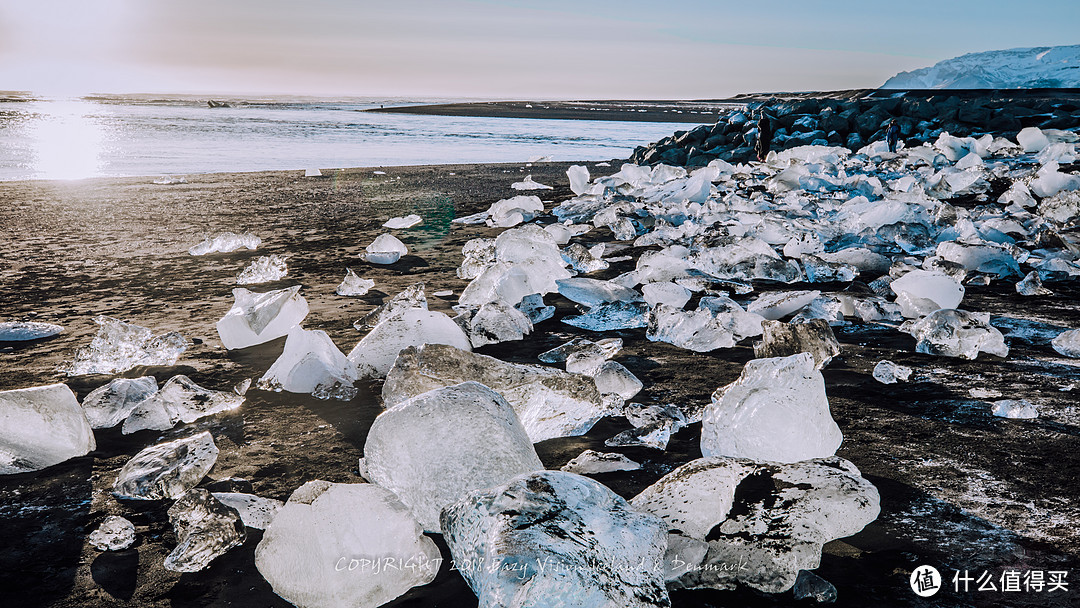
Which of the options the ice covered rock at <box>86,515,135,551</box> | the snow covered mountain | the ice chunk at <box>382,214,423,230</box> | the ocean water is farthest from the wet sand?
the snow covered mountain

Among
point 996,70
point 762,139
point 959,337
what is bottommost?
point 959,337

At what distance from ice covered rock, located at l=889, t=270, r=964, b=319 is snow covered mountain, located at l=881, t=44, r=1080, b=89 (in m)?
56.0

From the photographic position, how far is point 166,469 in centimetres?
138

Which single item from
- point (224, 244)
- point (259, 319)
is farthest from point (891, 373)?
point (224, 244)

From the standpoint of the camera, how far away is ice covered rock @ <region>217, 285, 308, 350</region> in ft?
7.29

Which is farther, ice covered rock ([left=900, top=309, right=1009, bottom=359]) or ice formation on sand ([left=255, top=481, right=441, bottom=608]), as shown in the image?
ice covered rock ([left=900, top=309, right=1009, bottom=359])

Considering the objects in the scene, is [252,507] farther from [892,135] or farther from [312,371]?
[892,135]

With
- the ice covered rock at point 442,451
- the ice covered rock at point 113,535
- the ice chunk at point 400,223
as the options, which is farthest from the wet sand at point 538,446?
the ice chunk at point 400,223

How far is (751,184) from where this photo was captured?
21.8 feet

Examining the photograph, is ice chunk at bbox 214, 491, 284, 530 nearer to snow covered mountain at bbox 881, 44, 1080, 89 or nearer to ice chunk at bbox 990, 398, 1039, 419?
ice chunk at bbox 990, 398, 1039, 419

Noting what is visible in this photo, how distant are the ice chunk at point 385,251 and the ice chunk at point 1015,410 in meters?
2.84

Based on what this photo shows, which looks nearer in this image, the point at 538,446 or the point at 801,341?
the point at 538,446

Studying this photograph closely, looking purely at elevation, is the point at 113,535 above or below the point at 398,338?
below

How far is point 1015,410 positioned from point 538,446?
3.81 ft
